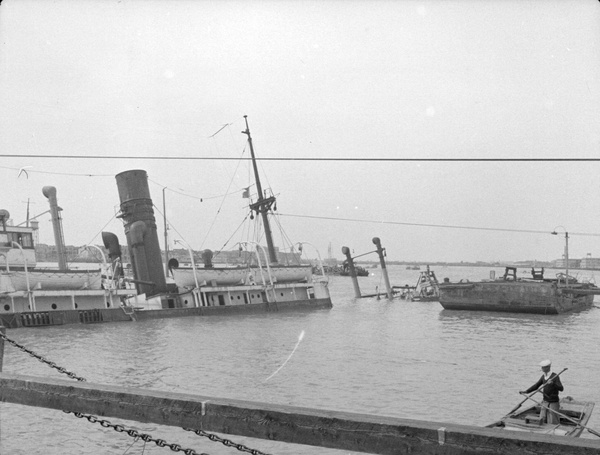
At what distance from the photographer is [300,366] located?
1961 cm

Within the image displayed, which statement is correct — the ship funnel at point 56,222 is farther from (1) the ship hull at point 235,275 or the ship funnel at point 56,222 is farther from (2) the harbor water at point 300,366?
(2) the harbor water at point 300,366

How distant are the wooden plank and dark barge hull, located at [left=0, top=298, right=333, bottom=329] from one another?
25818 millimetres

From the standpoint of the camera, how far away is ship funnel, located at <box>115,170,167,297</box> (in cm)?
3503

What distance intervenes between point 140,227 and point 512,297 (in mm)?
28036

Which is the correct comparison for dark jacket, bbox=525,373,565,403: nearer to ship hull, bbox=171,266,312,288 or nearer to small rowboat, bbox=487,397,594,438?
small rowboat, bbox=487,397,594,438

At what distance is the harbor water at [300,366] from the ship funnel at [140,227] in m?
4.51

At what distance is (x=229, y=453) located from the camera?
1056 centimetres

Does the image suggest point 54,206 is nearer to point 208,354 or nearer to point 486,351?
point 208,354

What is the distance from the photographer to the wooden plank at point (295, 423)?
344 centimetres

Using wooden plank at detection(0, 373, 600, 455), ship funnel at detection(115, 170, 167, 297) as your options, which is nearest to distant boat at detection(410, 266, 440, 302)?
ship funnel at detection(115, 170, 167, 297)

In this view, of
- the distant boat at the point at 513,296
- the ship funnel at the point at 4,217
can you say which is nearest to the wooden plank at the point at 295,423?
the ship funnel at the point at 4,217

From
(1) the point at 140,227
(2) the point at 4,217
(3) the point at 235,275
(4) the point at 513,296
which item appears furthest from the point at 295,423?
(4) the point at 513,296

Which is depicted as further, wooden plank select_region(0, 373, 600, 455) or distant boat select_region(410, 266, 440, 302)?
distant boat select_region(410, 266, 440, 302)

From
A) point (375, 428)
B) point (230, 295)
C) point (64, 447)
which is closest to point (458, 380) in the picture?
point (64, 447)
